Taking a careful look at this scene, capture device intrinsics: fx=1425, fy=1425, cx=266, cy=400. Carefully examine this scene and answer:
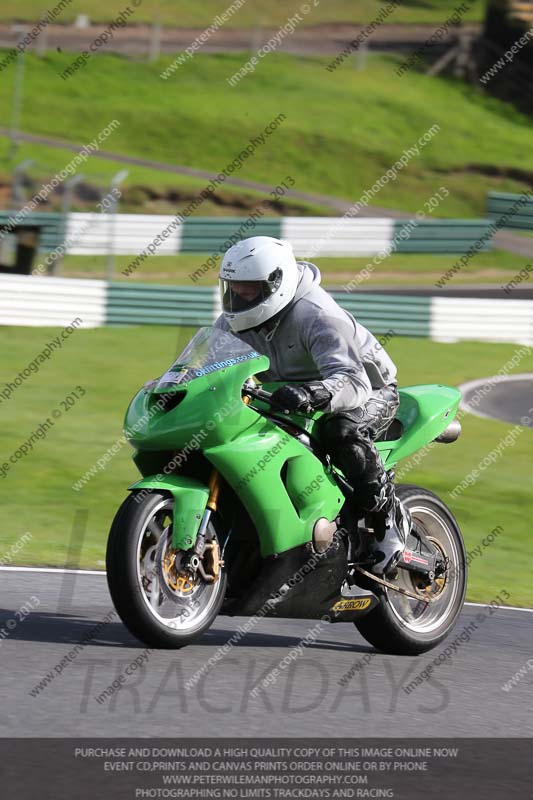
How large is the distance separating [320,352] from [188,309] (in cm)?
1297

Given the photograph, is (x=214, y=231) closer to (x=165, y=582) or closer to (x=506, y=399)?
(x=506, y=399)

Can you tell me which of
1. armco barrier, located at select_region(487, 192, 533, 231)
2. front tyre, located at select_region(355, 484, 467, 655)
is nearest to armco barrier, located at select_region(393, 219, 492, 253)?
armco barrier, located at select_region(487, 192, 533, 231)

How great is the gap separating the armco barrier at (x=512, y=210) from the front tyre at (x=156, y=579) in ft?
85.4

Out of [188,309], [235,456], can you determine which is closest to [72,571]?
[235,456]

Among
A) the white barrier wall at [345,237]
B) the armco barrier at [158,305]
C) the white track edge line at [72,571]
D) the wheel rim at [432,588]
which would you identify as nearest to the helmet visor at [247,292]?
the wheel rim at [432,588]

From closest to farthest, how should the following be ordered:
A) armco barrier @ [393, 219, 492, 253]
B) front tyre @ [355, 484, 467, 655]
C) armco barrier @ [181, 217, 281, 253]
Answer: front tyre @ [355, 484, 467, 655] → armco barrier @ [181, 217, 281, 253] → armco barrier @ [393, 219, 492, 253]

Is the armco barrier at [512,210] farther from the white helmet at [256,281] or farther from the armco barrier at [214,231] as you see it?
the white helmet at [256,281]

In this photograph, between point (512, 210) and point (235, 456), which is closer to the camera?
point (235, 456)

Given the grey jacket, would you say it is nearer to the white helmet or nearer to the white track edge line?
the white helmet

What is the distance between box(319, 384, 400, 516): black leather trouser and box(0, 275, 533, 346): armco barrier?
426 inches

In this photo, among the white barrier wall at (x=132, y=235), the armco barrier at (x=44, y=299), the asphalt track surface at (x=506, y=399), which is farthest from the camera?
the white barrier wall at (x=132, y=235)

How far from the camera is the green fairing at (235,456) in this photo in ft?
18.9

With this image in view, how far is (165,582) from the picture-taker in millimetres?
5715

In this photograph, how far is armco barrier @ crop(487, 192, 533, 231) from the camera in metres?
31.0
